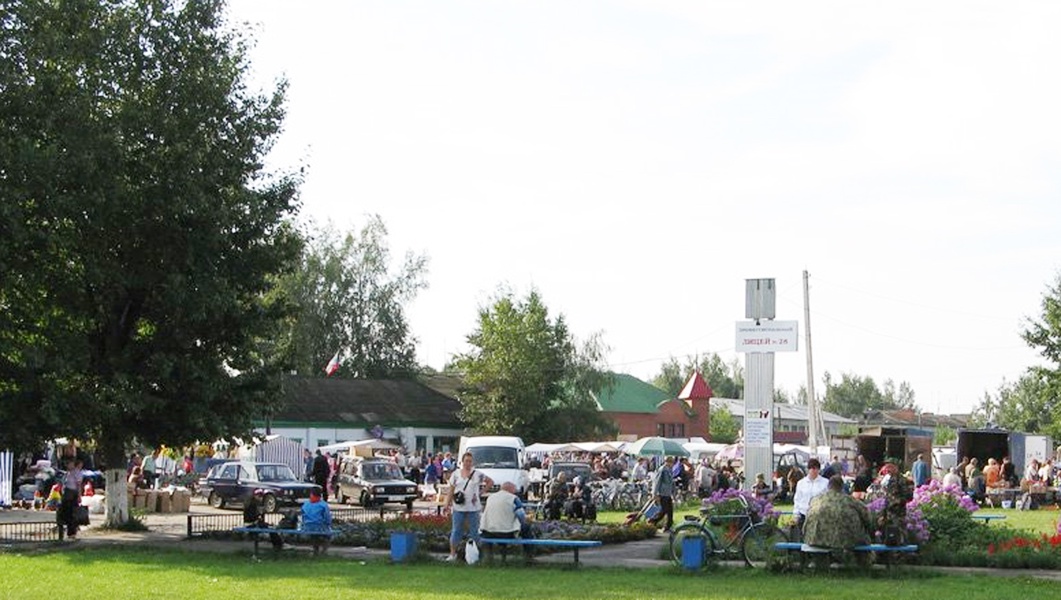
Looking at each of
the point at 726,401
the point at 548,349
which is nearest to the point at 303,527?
the point at 548,349

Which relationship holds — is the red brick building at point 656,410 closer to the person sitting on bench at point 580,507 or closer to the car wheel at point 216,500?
the car wheel at point 216,500

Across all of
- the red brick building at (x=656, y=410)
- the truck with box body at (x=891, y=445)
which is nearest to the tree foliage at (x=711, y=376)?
the red brick building at (x=656, y=410)

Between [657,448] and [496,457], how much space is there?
41.4 ft

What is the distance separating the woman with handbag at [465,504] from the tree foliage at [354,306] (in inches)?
2372

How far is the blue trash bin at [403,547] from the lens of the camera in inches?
840

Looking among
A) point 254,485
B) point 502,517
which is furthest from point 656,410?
point 502,517

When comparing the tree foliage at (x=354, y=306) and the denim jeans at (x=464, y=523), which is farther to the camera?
the tree foliage at (x=354, y=306)

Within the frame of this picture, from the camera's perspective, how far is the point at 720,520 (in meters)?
21.4

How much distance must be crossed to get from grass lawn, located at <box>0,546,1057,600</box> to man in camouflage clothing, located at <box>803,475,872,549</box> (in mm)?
482

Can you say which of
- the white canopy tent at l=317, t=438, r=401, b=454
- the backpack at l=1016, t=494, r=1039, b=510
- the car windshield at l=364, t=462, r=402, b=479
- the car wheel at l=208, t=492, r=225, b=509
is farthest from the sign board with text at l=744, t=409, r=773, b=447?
the white canopy tent at l=317, t=438, r=401, b=454

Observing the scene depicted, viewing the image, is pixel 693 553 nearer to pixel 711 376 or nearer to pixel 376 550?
pixel 376 550

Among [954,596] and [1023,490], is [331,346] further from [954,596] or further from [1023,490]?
[954,596]

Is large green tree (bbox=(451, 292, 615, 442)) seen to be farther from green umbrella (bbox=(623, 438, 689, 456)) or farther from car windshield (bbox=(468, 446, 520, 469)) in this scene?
car windshield (bbox=(468, 446, 520, 469))

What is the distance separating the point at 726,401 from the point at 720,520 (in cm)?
11711
